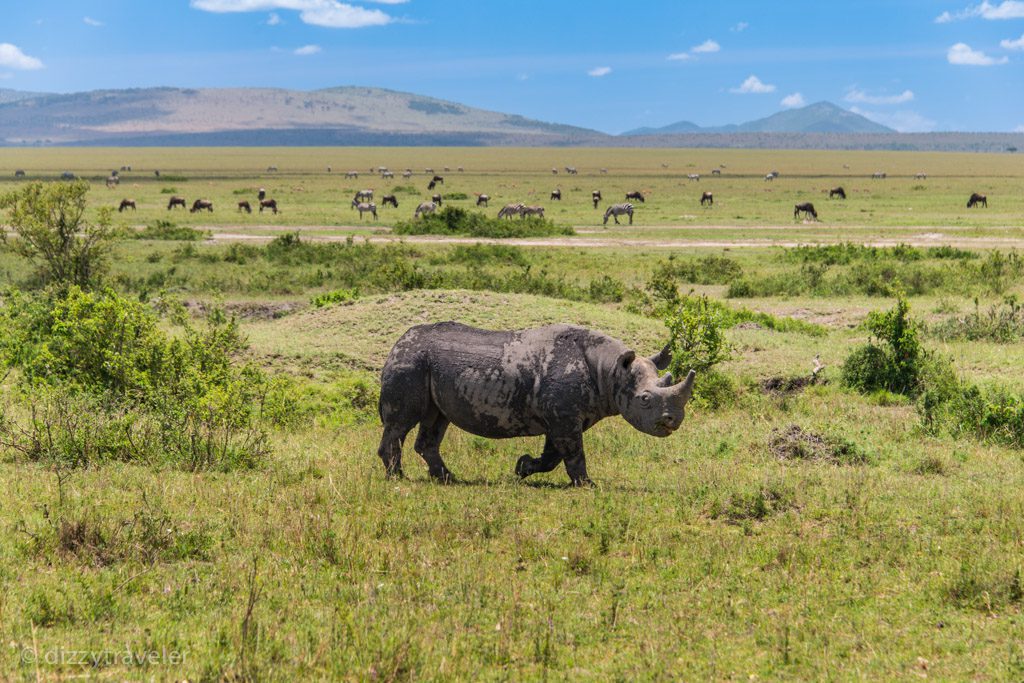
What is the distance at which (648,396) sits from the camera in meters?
9.45

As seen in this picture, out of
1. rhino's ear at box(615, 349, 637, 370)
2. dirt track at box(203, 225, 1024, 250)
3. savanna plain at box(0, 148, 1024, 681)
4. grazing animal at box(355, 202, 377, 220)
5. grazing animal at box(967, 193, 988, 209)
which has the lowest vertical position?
savanna plain at box(0, 148, 1024, 681)

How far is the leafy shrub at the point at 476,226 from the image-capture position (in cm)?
4438

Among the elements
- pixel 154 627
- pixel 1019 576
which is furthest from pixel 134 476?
pixel 1019 576

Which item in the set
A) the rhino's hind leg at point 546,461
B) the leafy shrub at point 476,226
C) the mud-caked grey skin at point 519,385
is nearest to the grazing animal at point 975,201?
the leafy shrub at point 476,226

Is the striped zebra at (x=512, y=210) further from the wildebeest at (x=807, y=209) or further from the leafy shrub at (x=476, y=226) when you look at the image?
the wildebeest at (x=807, y=209)

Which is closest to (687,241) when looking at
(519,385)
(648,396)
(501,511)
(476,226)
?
(476,226)

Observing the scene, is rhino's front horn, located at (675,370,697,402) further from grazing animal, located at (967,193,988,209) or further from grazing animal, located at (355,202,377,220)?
grazing animal, located at (967,193,988,209)

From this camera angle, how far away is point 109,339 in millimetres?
13609

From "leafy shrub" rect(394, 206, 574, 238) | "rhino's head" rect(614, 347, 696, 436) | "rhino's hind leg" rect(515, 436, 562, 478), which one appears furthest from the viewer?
"leafy shrub" rect(394, 206, 574, 238)

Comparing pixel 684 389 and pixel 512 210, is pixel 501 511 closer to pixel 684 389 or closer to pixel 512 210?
pixel 684 389

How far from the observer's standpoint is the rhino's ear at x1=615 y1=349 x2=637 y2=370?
964 centimetres

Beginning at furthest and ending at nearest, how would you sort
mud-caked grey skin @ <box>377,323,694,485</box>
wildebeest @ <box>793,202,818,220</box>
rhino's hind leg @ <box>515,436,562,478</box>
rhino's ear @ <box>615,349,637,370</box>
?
wildebeest @ <box>793,202,818,220</box> < rhino's hind leg @ <box>515,436,562,478</box> < mud-caked grey skin @ <box>377,323,694,485</box> < rhino's ear @ <box>615,349,637,370</box>

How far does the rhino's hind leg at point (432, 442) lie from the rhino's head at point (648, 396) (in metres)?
2.04

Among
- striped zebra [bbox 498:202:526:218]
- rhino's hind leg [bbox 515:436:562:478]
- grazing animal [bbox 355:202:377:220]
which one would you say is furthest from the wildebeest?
rhino's hind leg [bbox 515:436:562:478]
